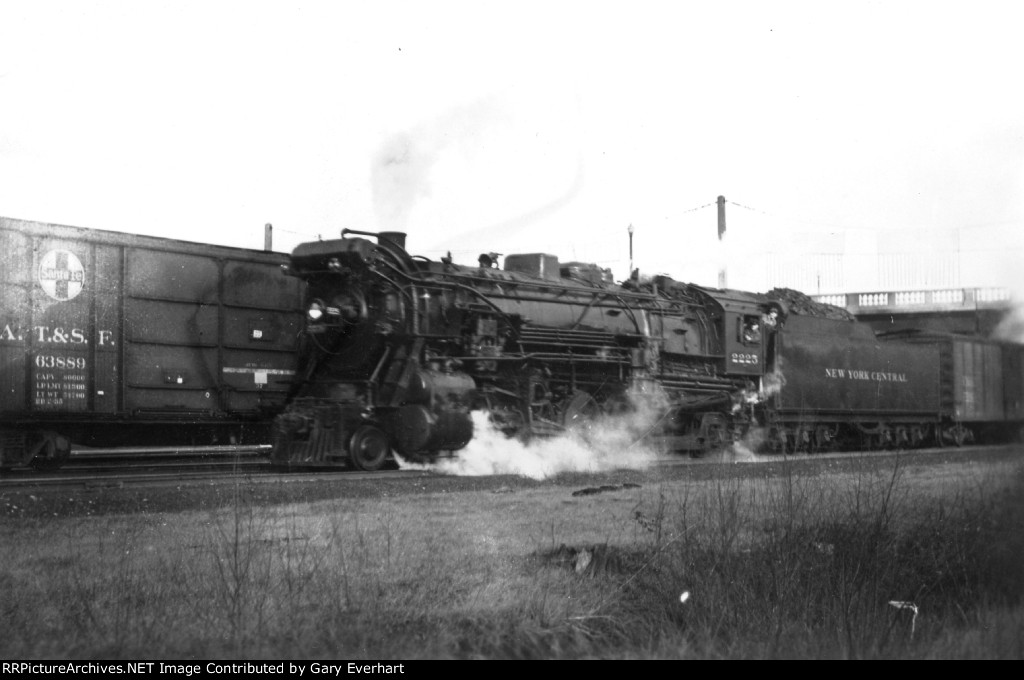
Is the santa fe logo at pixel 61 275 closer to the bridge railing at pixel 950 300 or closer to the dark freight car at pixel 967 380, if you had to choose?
the bridge railing at pixel 950 300

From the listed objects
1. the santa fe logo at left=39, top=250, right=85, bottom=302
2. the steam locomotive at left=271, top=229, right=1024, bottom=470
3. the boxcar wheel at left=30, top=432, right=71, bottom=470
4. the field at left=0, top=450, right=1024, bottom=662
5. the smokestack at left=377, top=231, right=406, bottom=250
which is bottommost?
the field at left=0, top=450, right=1024, bottom=662

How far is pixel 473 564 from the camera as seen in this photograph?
7176mm

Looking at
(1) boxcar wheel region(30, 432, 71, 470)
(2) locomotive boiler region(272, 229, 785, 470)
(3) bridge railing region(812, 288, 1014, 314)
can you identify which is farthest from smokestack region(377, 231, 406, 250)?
(3) bridge railing region(812, 288, 1014, 314)

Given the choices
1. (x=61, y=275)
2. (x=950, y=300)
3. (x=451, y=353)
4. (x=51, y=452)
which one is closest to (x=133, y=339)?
(x=61, y=275)

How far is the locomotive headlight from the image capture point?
1457 cm

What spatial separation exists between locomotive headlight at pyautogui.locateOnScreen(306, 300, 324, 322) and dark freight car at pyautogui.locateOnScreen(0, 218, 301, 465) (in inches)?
72.4

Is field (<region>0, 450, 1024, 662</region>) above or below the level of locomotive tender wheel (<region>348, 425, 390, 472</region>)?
below

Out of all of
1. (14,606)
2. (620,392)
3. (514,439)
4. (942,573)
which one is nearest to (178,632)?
(14,606)

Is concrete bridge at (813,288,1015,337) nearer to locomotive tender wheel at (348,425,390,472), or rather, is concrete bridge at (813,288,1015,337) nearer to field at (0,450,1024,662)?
field at (0,450,1024,662)

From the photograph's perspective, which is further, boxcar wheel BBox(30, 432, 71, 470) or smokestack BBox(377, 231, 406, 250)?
smokestack BBox(377, 231, 406, 250)

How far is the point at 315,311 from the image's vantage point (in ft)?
48.0

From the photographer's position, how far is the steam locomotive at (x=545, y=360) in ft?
46.2

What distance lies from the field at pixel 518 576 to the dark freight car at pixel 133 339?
15.7 ft

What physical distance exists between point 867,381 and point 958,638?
18.4 meters
